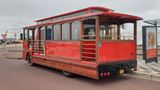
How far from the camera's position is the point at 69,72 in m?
9.74

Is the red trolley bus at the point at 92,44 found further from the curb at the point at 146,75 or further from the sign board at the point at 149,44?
the sign board at the point at 149,44

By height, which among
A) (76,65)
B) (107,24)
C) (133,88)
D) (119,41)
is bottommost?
(133,88)

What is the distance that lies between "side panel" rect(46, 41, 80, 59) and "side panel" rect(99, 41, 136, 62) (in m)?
1.30

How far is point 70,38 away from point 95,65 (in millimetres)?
2264

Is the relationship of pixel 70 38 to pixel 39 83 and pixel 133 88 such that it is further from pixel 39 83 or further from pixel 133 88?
pixel 133 88

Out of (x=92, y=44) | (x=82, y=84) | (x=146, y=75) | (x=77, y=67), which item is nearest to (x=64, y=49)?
(x=77, y=67)

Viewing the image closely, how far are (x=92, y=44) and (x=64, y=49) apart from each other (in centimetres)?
199

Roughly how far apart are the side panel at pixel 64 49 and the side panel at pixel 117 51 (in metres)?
1.30

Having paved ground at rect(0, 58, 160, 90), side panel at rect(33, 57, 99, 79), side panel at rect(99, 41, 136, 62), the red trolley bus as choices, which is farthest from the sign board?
side panel at rect(33, 57, 99, 79)

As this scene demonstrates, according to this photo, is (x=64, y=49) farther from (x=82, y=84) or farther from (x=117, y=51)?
(x=117, y=51)

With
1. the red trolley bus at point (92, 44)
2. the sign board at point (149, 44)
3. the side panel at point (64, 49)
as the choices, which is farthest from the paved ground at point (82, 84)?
the sign board at point (149, 44)

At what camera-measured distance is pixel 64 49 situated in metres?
10.1

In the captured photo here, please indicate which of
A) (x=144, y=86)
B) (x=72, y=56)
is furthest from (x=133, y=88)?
(x=72, y=56)

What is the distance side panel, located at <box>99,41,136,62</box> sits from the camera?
8234 mm
